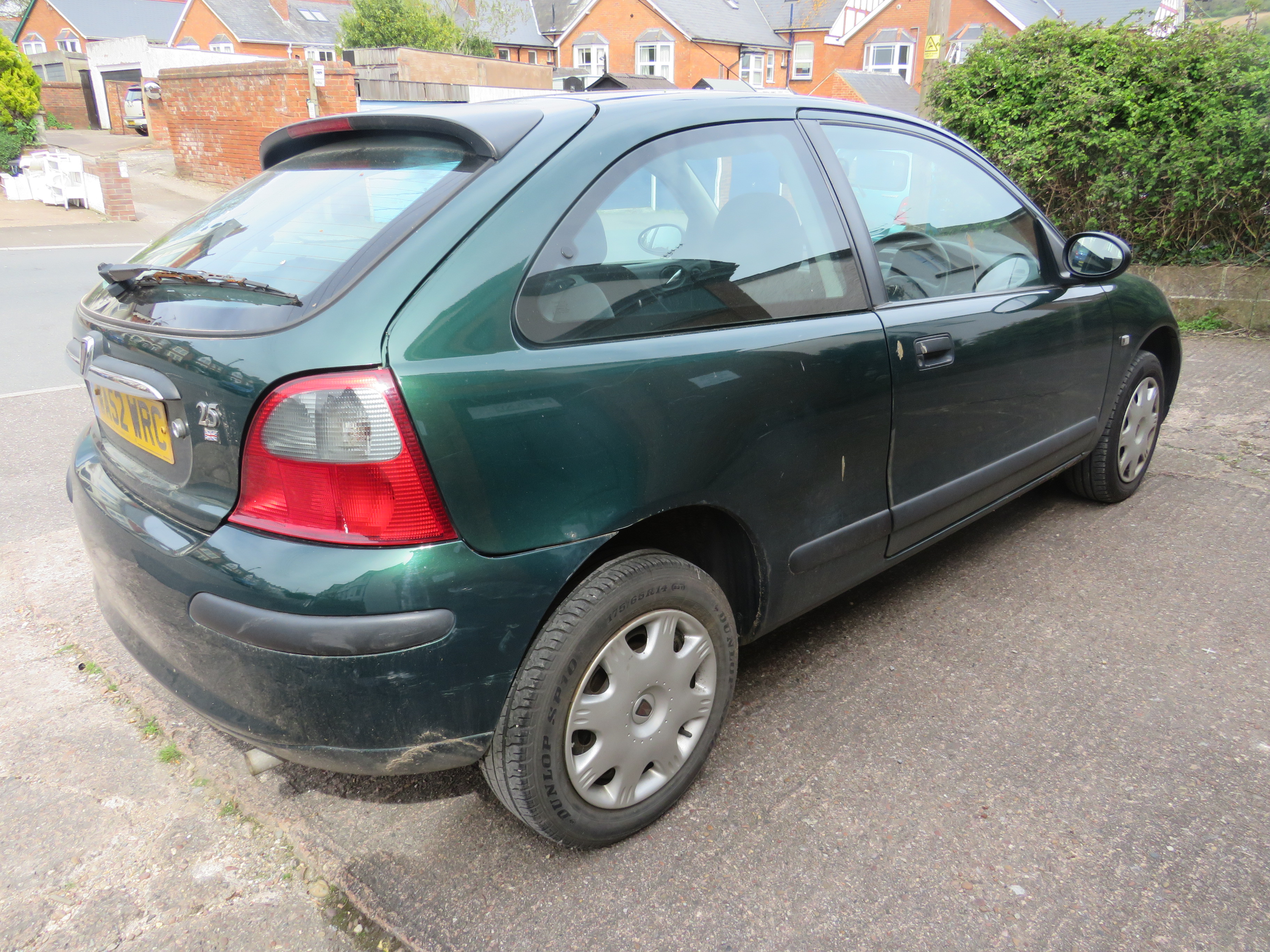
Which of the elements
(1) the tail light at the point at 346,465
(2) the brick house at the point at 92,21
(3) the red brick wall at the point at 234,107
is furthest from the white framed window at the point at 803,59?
(1) the tail light at the point at 346,465

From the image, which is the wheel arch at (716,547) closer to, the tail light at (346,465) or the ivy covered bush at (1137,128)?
the tail light at (346,465)

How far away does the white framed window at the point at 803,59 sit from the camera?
5025cm

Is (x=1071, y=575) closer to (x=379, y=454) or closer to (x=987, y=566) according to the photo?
(x=987, y=566)

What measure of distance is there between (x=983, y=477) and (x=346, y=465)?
2.20 metres

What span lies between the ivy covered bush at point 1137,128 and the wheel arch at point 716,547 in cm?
690

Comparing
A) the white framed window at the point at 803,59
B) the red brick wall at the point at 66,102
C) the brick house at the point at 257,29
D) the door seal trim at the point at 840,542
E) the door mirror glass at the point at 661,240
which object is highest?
the brick house at the point at 257,29

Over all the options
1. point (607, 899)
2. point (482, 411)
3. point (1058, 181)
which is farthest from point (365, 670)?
point (1058, 181)

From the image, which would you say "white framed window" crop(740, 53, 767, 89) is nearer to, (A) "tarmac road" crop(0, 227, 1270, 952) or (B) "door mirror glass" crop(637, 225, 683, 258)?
(A) "tarmac road" crop(0, 227, 1270, 952)

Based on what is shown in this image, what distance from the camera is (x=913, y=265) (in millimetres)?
2695

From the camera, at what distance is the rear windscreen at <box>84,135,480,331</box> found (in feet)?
5.79

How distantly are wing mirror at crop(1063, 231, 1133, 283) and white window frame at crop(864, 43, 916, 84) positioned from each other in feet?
156

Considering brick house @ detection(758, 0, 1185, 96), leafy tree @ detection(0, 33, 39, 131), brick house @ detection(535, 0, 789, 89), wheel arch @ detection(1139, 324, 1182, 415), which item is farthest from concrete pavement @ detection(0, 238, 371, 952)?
brick house @ detection(535, 0, 789, 89)

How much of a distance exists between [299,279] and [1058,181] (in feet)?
27.1

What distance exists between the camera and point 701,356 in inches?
79.1
